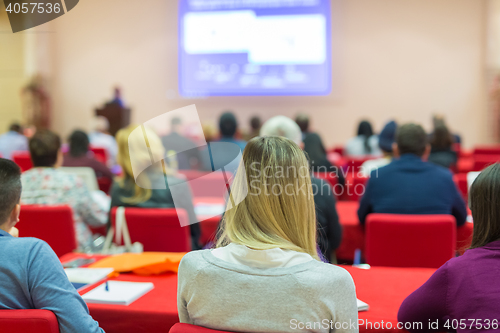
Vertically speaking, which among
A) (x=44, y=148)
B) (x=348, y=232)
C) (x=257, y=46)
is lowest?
(x=348, y=232)

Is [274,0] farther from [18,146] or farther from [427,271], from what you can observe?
[427,271]

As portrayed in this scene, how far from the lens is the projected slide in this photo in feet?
30.5

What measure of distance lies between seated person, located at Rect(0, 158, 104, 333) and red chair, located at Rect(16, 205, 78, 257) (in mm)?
1125

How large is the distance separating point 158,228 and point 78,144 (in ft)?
9.53

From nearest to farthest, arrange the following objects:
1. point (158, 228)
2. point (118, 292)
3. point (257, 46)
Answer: point (118, 292) → point (158, 228) → point (257, 46)

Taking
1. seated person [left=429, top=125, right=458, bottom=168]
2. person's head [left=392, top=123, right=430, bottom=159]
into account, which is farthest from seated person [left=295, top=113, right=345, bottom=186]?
seated person [left=429, top=125, right=458, bottom=168]

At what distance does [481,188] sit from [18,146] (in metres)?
7.54

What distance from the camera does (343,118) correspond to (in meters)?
9.78

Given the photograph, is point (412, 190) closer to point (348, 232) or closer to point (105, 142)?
point (348, 232)

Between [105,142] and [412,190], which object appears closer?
[412,190]

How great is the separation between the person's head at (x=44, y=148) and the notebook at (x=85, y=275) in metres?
1.18

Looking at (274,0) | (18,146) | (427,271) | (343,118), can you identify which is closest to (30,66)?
(18,146)

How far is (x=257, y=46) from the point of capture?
942 cm

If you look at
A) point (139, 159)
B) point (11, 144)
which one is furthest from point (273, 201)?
point (11, 144)
